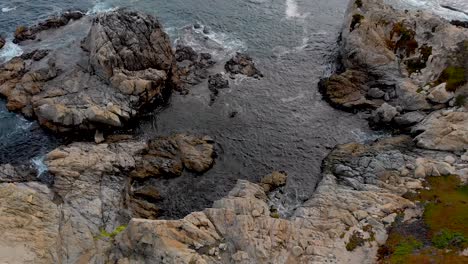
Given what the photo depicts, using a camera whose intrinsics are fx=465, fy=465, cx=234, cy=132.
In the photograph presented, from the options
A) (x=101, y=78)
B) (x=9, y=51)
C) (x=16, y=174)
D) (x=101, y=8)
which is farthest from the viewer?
(x=101, y=8)

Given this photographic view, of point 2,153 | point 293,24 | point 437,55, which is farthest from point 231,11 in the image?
point 2,153

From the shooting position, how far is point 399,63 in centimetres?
7450

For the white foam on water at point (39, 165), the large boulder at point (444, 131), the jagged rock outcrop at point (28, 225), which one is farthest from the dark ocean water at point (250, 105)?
the jagged rock outcrop at point (28, 225)

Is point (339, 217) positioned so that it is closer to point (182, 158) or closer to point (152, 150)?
point (182, 158)

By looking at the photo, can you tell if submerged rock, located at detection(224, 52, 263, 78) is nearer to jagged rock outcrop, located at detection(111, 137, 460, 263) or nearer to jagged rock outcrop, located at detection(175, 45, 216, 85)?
jagged rock outcrop, located at detection(175, 45, 216, 85)

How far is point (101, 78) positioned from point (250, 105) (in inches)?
913

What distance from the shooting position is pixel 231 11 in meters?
94.8

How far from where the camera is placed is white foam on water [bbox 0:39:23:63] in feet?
263

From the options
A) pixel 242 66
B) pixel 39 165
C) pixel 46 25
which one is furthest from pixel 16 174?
pixel 46 25

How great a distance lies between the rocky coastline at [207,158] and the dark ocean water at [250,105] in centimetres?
212

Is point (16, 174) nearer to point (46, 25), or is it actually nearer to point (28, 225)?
point (28, 225)

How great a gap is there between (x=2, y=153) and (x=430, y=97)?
5997 cm

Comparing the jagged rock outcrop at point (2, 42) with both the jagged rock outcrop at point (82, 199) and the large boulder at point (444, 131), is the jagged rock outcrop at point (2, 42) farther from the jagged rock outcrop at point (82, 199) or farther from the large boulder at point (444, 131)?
the large boulder at point (444, 131)

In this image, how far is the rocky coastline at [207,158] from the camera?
46000 mm
